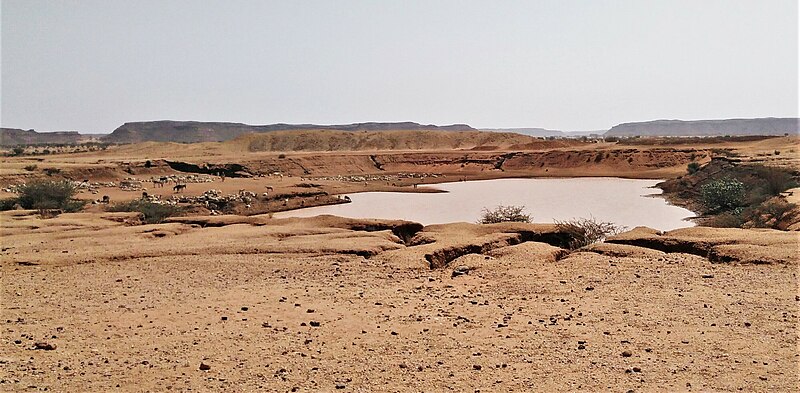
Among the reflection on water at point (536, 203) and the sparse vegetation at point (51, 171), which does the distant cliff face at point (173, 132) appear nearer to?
the sparse vegetation at point (51, 171)

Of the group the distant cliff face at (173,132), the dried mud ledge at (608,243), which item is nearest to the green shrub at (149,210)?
the dried mud ledge at (608,243)

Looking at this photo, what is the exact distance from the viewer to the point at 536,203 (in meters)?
30.0

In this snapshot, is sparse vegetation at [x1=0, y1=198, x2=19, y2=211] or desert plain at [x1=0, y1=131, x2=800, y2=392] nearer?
desert plain at [x1=0, y1=131, x2=800, y2=392]

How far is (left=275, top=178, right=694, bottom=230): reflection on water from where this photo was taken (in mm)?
24453

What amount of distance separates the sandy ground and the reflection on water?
10614 millimetres

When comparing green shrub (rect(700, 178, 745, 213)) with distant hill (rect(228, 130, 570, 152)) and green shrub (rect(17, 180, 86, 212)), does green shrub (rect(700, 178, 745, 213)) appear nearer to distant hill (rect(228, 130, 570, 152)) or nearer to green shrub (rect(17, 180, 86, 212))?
green shrub (rect(17, 180, 86, 212))

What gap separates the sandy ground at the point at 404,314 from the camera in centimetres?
561

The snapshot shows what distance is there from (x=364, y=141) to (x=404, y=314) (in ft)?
250

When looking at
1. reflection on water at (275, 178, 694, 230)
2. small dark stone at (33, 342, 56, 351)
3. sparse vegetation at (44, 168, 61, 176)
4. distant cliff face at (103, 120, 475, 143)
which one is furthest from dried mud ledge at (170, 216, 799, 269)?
distant cliff face at (103, 120, 475, 143)

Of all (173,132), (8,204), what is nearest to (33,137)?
(173,132)

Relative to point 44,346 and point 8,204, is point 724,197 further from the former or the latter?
point 8,204

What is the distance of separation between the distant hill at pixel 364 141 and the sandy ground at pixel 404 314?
6851 centimetres

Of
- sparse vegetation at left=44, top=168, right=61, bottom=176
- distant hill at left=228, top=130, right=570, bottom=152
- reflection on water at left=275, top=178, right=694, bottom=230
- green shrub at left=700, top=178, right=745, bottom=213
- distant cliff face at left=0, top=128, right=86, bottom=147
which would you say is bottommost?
reflection on water at left=275, top=178, right=694, bottom=230

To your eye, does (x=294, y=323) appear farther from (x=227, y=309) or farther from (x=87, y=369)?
(x=87, y=369)
